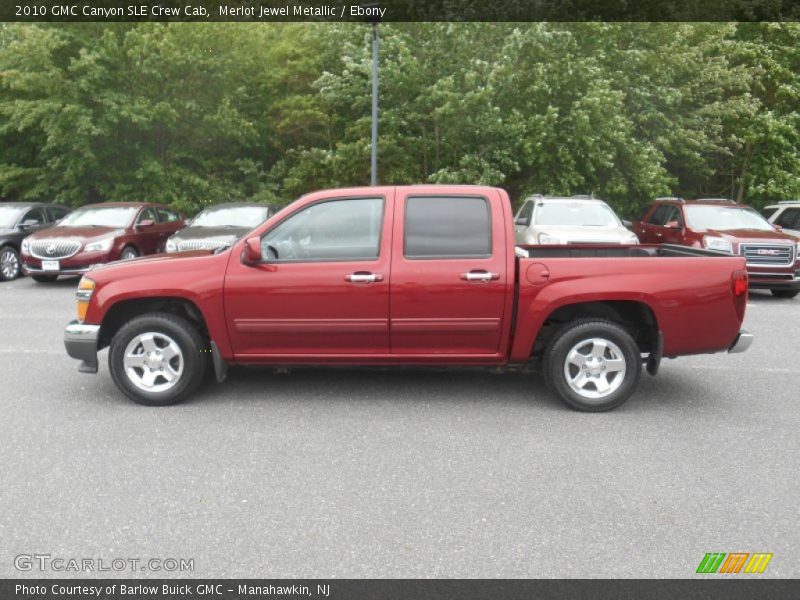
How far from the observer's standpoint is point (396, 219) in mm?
5863

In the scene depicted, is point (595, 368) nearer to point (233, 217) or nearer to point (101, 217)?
point (233, 217)

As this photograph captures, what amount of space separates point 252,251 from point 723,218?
432 inches

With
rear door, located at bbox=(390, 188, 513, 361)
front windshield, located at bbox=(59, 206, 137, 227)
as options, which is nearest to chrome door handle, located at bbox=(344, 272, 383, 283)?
rear door, located at bbox=(390, 188, 513, 361)

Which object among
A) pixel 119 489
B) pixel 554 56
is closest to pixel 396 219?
pixel 119 489

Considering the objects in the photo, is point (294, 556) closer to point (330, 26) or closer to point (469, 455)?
point (469, 455)

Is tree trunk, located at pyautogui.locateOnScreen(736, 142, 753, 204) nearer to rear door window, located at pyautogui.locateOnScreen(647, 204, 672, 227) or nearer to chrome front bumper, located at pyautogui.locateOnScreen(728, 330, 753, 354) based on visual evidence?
rear door window, located at pyautogui.locateOnScreen(647, 204, 672, 227)

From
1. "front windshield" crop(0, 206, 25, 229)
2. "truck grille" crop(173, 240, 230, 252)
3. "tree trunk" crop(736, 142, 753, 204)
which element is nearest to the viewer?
"truck grille" crop(173, 240, 230, 252)

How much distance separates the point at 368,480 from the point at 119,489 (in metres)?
1.41

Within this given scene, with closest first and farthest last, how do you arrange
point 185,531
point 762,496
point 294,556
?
point 294,556 → point 185,531 → point 762,496

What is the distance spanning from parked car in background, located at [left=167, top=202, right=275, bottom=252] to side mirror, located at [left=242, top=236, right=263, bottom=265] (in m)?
7.50
